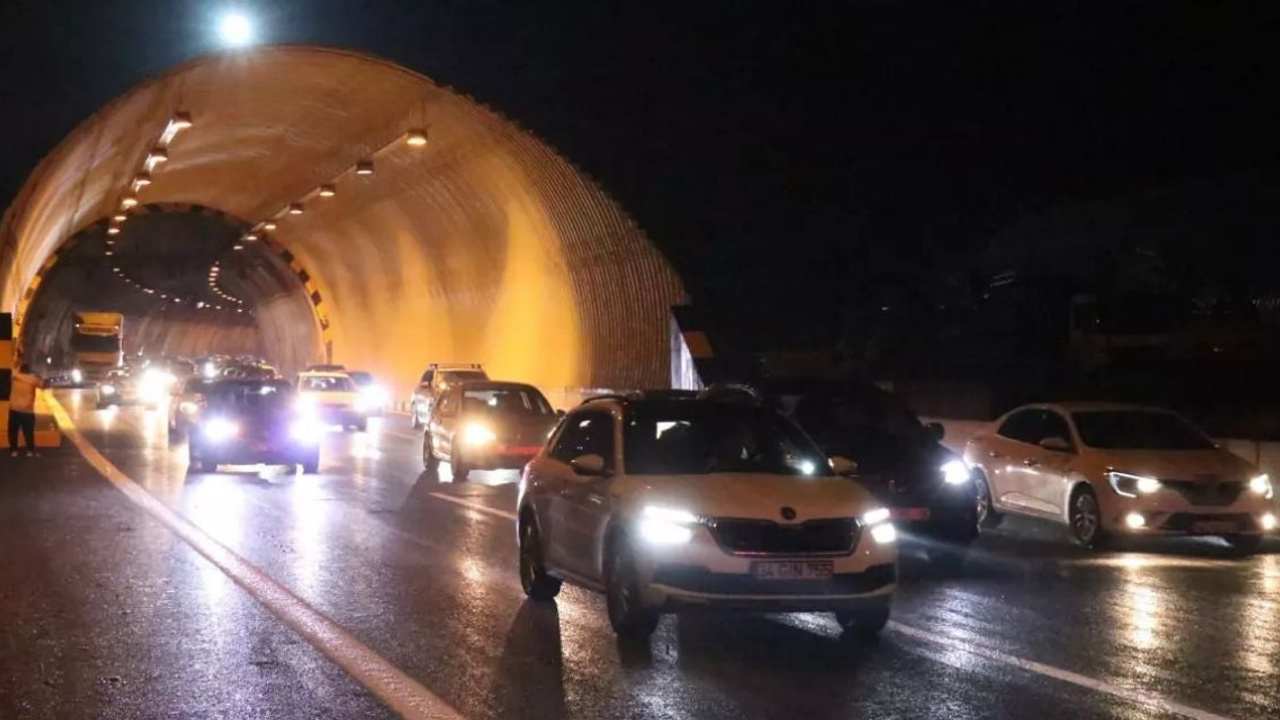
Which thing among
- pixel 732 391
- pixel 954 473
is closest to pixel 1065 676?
pixel 954 473

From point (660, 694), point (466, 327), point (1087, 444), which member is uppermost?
point (466, 327)

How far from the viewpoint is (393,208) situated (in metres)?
41.4

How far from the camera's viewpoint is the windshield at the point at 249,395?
79.2ft

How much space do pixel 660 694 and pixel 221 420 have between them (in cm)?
1683

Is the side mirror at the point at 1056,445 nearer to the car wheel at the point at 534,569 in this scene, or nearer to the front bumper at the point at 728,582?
the car wheel at the point at 534,569

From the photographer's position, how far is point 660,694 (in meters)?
8.35

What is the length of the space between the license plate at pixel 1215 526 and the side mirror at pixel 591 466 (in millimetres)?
7098

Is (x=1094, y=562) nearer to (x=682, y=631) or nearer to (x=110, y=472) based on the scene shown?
(x=682, y=631)

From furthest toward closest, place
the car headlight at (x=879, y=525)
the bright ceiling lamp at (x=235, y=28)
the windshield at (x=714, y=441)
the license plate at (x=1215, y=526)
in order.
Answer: the bright ceiling lamp at (x=235, y=28)
the license plate at (x=1215, y=526)
the windshield at (x=714, y=441)
the car headlight at (x=879, y=525)

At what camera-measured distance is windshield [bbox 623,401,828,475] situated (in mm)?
10734

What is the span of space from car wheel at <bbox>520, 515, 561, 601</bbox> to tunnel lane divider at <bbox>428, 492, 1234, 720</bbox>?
2495mm

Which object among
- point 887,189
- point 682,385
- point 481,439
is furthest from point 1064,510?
point 887,189

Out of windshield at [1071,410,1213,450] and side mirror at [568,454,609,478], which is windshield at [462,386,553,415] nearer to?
windshield at [1071,410,1213,450]

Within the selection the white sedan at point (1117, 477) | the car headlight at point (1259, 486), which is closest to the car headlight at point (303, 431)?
the white sedan at point (1117, 477)
